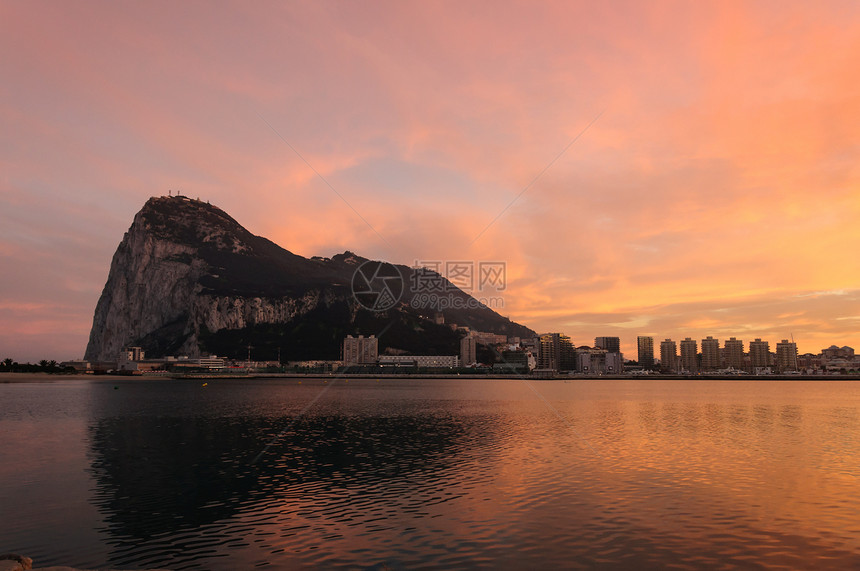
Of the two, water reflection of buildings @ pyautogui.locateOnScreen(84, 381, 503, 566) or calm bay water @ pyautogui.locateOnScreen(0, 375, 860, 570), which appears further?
water reflection of buildings @ pyautogui.locateOnScreen(84, 381, 503, 566)

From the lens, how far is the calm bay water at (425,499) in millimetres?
25781

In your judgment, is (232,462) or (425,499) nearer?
(425,499)

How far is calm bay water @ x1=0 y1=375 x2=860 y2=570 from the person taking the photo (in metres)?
25.8

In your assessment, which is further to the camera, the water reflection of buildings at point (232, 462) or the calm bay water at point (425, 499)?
the water reflection of buildings at point (232, 462)

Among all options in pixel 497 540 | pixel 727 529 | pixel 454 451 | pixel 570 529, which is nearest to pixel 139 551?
pixel 497 540

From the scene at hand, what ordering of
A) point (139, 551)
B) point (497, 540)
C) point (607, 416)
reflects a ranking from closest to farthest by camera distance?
point (139, 551) → point (497, 540) → point (607, 416)

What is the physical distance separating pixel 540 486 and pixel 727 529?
44.9ft

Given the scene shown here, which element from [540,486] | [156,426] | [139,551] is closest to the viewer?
[139,551]

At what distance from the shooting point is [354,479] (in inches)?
1688

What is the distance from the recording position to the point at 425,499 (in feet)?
119

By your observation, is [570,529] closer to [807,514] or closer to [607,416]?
[807,514]

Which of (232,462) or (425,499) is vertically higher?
(425,499)

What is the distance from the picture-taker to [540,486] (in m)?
41.1

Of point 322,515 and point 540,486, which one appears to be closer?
point 322,515
